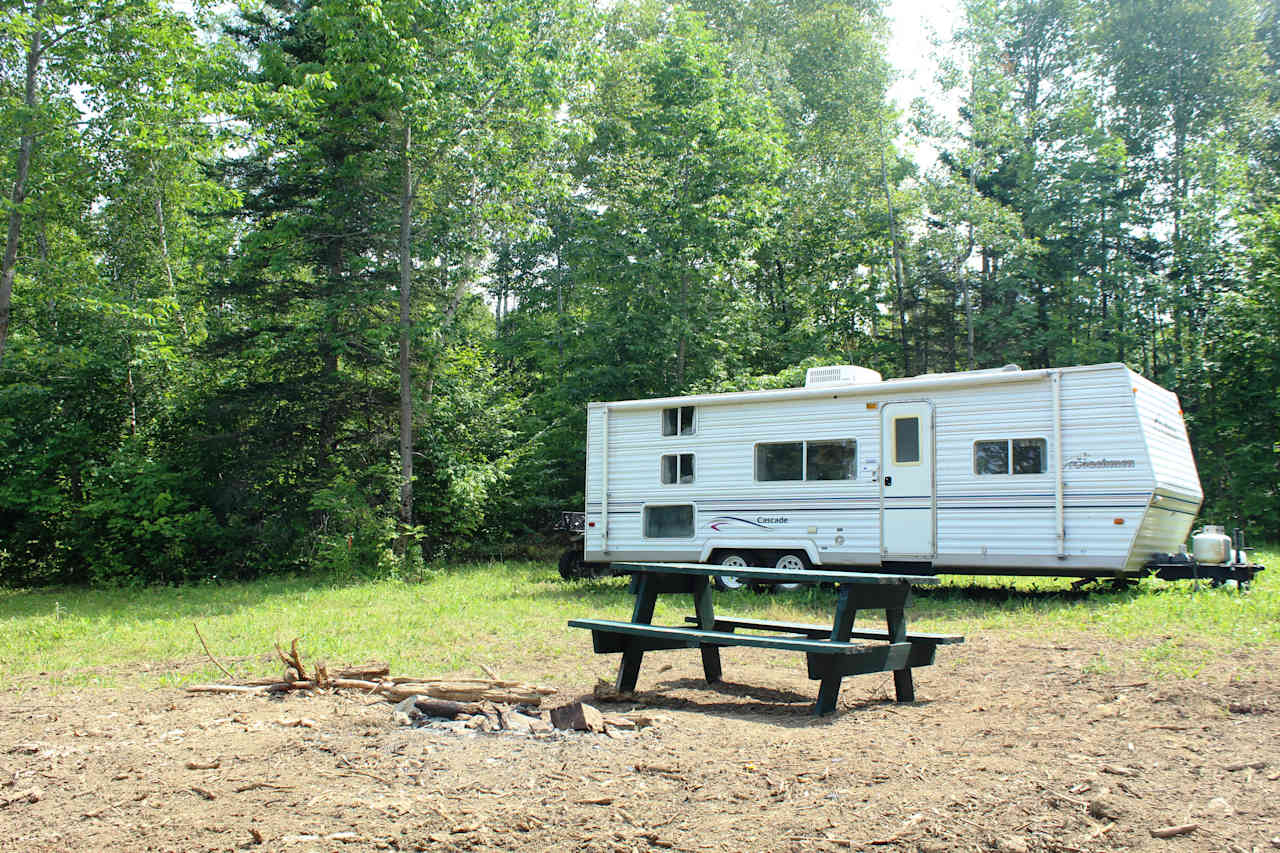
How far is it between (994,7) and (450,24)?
15.3m

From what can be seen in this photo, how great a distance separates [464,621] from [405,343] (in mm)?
8545

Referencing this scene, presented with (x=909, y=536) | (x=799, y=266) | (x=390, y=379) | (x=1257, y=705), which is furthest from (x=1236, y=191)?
(x=1257, y=705)

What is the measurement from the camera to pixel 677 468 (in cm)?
1389

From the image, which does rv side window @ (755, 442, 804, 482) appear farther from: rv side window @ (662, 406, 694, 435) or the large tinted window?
the large tinted window

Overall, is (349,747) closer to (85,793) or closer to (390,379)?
(85,793)

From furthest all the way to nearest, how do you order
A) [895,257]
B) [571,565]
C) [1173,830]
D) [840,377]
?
1. [895,257]
2. [571,565]
3. [840,377]
4. [1173,830]

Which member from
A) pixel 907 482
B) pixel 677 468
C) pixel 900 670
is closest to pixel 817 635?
pixel 900 670

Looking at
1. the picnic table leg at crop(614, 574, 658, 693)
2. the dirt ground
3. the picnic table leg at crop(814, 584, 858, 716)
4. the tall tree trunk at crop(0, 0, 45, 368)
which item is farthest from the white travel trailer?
the tall tree trunk at crop(0, 0, 45, 368)

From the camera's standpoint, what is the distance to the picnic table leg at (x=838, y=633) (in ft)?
19.5

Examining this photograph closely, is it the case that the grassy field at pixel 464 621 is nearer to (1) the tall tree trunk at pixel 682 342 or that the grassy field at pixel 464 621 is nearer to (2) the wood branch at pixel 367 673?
(2) the wood branch at pixel 367 673

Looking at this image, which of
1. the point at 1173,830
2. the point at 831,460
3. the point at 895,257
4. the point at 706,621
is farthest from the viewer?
the point at 895,257

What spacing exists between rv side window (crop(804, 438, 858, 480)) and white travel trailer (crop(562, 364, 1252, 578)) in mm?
19

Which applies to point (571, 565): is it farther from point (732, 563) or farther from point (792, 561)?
point (792, 561)

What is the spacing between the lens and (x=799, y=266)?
1085 inches
